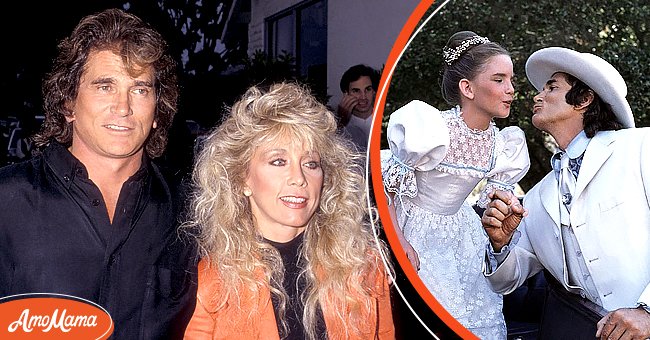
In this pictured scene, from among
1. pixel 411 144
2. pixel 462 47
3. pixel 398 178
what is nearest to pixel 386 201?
pixel 398 178

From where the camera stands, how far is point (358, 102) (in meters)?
2.10

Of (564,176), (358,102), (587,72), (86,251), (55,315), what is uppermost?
(587,72)

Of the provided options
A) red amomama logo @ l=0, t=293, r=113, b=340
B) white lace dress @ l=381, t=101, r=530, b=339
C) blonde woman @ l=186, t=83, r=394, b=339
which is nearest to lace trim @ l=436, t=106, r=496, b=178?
white lace dress @ l=381, t=101, r=530, b=339

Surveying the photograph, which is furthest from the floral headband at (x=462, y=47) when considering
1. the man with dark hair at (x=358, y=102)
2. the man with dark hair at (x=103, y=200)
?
the man with dark hair at (x=103, y=200)

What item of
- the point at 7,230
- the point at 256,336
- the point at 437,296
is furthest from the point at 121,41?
the point at 437,296

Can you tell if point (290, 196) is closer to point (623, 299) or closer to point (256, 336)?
point (256, 336)

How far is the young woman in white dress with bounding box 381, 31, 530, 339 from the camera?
1754mm

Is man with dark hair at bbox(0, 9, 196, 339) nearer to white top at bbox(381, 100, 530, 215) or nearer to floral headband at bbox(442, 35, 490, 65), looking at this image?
white top at bbox(381, 100, 530, 215)

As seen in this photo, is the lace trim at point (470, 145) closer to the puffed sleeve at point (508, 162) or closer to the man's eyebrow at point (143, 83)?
the puffed sleeve at point (508, 162)

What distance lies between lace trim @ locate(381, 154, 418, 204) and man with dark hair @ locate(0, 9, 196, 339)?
0.55m

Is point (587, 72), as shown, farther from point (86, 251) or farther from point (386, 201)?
point (86, 251)

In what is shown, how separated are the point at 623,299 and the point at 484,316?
334mm

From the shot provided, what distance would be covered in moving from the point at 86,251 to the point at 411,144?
0.85m

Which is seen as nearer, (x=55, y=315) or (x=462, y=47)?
(x=462, y=47)
